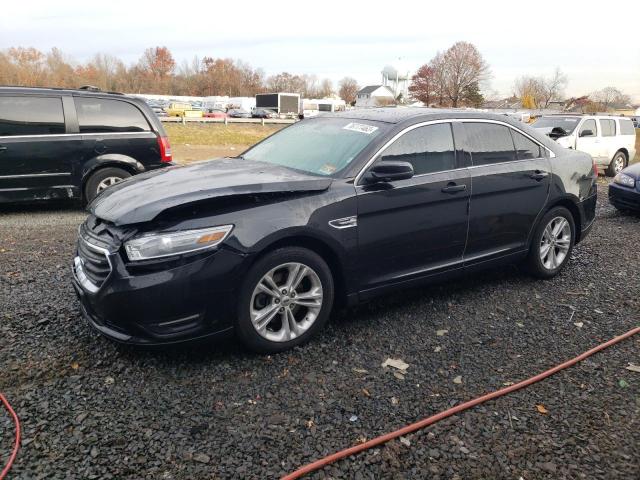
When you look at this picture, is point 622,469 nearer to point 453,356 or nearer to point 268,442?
point 453,356

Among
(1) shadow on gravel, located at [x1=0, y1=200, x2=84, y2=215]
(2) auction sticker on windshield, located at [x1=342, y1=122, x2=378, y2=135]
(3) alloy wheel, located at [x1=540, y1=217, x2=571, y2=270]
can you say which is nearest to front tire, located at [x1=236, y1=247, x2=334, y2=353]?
(2) auction sticker on windshield, located at [x1=342, y1=122, x2=378, y2=135]

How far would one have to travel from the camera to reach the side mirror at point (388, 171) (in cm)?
361

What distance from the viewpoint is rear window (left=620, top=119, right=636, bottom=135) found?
15.2 meters

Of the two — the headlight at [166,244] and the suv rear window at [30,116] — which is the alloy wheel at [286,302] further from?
the suv rear window at [30,116]

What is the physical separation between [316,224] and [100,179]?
17.2 ft

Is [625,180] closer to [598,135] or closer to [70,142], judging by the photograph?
[598,135]

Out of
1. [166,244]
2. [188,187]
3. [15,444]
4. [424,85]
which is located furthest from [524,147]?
[424,85]

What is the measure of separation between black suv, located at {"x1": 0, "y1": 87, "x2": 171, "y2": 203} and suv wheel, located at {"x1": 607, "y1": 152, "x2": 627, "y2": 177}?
42.6 ft

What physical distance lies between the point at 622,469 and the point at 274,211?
2.32 metres

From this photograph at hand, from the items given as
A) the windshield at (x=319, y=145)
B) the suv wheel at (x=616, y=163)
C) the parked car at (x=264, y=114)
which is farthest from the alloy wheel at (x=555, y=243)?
the parked car at (x=264, y=114)

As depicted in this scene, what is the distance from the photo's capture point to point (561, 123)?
46.9ft

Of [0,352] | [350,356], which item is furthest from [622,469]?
[0,352]

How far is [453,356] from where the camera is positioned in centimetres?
353

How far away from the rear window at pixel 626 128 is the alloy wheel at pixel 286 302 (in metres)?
15.0
